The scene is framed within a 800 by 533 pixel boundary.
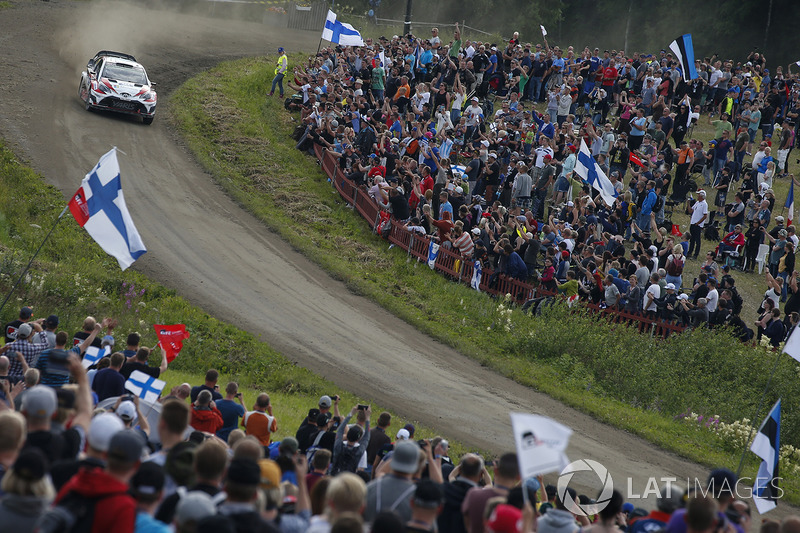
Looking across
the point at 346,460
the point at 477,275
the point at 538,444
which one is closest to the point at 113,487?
the point at 538,444

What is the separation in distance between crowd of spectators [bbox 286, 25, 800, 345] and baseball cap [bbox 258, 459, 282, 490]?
48.9 feet

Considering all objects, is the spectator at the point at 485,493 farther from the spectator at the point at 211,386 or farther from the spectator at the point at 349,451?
the spectator at the point at 211,386

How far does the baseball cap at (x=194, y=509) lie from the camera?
17.7 ft

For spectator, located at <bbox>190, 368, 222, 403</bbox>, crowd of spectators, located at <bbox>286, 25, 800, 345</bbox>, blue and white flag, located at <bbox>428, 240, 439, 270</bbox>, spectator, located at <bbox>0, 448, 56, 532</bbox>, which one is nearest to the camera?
spectator, located at <bbox>0, 448, 56, 532</bbox>

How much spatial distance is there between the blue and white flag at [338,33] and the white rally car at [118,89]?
21.6 feet

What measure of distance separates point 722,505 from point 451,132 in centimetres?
2358

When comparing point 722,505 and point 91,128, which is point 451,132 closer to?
point 91,128

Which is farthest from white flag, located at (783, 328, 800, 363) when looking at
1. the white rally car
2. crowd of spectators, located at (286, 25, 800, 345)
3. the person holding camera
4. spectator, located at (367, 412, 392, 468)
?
the white rally car

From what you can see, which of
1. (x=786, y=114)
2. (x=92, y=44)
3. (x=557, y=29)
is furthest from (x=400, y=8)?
(x=786, y=114)

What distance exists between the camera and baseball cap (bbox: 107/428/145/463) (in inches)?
221

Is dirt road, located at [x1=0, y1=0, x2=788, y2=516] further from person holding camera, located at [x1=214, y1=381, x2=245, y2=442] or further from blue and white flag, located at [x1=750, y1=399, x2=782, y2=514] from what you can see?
person holding camera, located at [x1=214, y1=381, x2=245, y2=442]

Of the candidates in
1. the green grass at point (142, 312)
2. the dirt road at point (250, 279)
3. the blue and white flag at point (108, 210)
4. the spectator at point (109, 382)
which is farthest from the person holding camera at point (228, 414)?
the dirt road at point (250, 279)

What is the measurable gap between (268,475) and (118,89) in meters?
24.4

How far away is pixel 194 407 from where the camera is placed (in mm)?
10062
